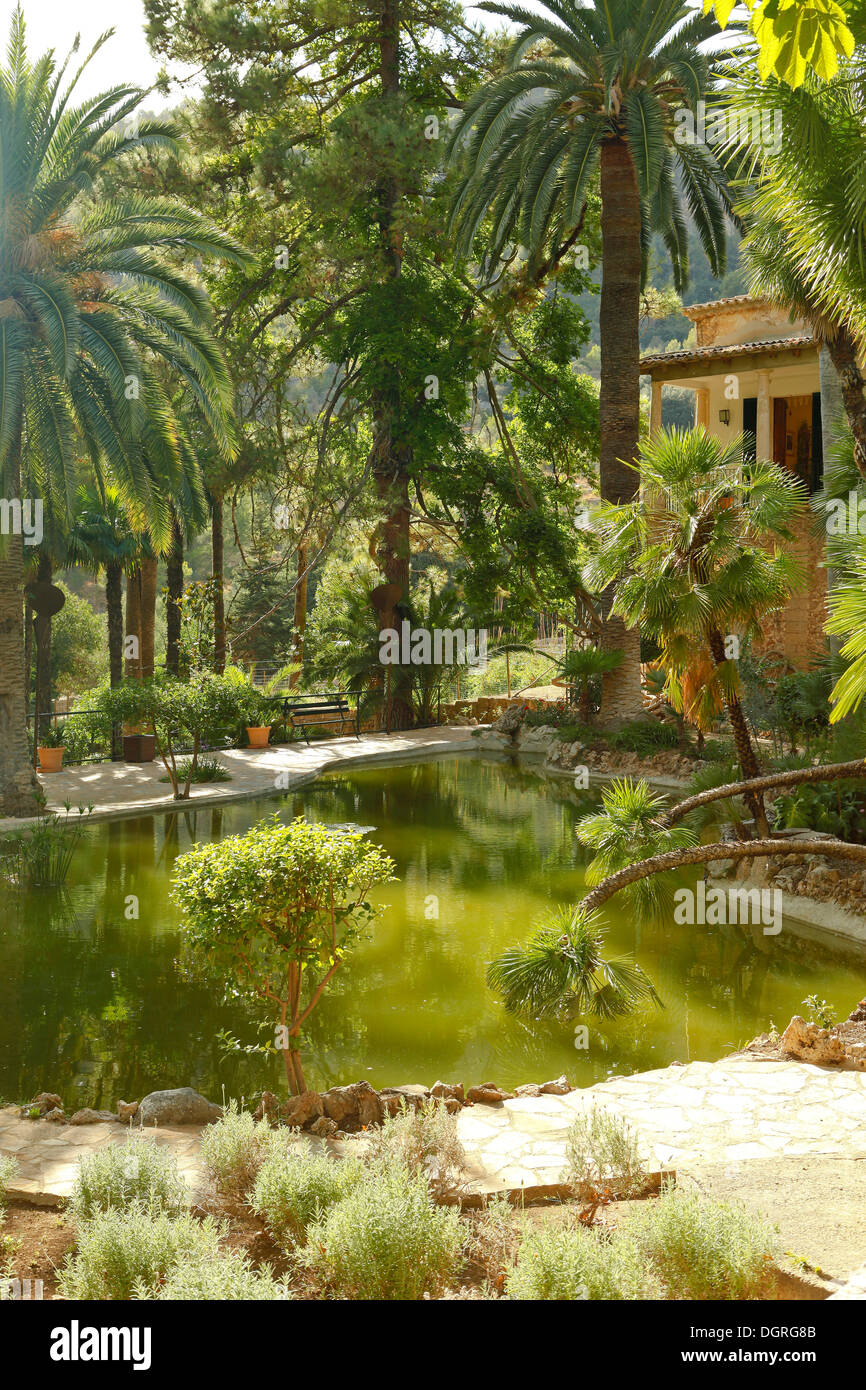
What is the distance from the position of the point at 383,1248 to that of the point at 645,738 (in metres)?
15.5

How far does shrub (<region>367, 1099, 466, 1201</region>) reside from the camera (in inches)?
194

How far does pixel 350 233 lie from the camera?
2267cm

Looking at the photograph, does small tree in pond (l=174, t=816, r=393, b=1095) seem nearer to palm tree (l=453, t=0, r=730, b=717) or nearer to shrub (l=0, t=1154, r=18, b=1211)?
shrub (l=0, t=1154, r=18, b=1211)

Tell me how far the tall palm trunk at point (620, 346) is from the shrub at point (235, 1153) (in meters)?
14.9

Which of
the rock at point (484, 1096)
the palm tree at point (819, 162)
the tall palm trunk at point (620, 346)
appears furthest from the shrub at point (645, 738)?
the rock at point (484, 1096)

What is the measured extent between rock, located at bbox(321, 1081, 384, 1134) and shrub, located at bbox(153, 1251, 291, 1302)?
97.8 inches

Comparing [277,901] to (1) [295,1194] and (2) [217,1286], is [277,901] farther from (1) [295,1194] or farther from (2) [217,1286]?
(2) [217,1286]

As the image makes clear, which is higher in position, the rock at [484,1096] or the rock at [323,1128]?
the rock at [323,1128]

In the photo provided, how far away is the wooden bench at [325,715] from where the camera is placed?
23.8m

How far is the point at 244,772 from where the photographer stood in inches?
738

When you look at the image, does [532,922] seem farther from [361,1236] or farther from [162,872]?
[361,1236]

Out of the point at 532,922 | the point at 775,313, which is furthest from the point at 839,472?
the point at 775,313

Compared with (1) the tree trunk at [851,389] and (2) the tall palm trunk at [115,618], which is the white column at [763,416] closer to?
(1) the tree trunk at [851,389]
